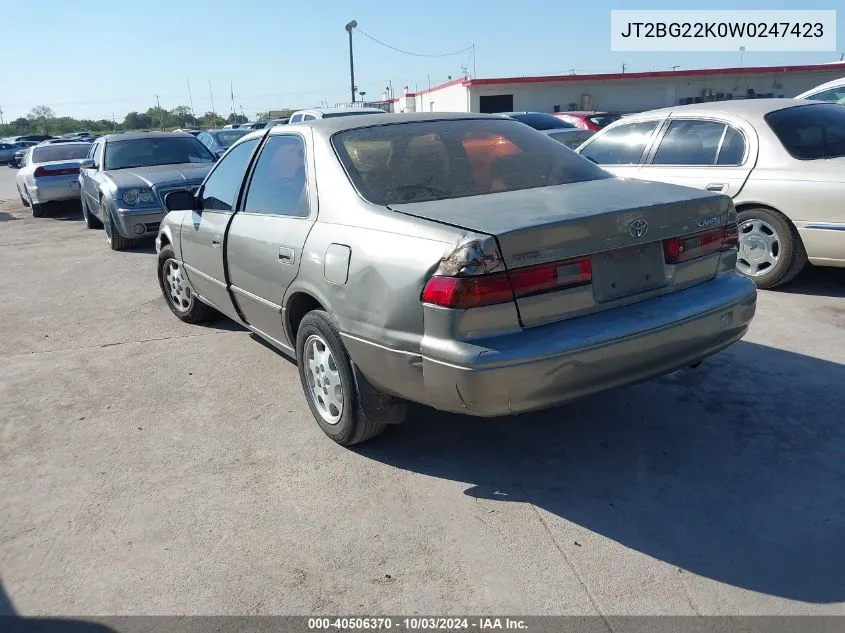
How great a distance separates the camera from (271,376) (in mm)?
4844

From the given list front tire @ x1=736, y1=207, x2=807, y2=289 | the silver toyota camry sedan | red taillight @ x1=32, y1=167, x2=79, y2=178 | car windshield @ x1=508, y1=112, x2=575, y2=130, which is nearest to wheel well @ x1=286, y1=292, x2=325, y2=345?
the silver toyota camry sedan

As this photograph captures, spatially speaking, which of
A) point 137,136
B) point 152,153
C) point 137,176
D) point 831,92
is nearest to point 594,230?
point 137,176

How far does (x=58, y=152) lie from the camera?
48.6 feet

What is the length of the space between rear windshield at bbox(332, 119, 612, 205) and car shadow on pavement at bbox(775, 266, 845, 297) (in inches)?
117

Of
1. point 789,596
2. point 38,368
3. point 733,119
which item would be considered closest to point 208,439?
point 38,368

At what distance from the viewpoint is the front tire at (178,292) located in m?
5.90

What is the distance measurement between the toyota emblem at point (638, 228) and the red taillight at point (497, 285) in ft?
1.04

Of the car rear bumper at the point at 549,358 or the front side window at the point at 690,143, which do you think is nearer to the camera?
the car rear bumper at the point at 549,358

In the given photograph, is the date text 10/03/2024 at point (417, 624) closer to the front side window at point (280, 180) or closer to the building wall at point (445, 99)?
the front side window at point (280, 180)

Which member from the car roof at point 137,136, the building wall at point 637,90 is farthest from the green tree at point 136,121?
the car roof at point 137,136

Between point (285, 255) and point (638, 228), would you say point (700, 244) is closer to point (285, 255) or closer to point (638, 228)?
point (638, 228)

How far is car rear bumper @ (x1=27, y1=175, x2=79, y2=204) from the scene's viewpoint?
13.8 metres

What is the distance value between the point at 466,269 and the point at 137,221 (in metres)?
7.85

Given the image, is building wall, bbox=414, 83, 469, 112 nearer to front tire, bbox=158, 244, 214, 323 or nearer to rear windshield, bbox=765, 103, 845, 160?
rear windshield, bbox=765, 103, 845, 160
